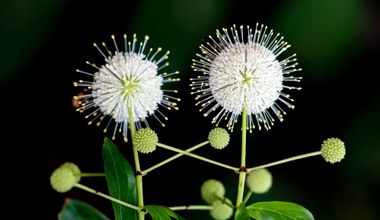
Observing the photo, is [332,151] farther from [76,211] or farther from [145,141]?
[76,211]

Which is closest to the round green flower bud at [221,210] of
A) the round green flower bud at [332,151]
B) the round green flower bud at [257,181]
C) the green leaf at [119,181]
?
the round green flower bud at [257,181]

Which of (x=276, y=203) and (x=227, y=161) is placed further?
(x=227, y=161)

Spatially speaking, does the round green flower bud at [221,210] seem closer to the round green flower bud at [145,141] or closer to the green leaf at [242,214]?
the green leaf at [242,214]

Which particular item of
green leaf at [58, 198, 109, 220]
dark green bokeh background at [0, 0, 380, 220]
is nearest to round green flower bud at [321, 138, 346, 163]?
dark green bokeh background at [0, 0, 380, 220]

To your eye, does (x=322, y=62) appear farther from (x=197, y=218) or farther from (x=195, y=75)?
(x=197, y=218)

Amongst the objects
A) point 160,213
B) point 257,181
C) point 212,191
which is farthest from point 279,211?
point 160,213

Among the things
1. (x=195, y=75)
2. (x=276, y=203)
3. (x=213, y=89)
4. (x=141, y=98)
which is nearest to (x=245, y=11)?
(x=195, y=75)

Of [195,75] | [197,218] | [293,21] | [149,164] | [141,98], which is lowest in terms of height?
[197,218]
